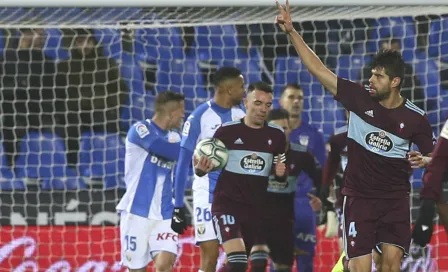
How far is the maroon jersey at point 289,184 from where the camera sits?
8.48 metres

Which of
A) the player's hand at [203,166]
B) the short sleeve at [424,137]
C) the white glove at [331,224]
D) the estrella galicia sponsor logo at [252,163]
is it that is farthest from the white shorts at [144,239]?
the short sleeve at [424,137]

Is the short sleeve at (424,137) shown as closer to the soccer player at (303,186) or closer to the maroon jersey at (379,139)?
the maroon jersey at (379,139)

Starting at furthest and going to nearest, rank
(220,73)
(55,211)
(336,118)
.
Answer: (336,118) < (55,211) < (220,73)

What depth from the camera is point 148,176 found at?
8.31 meters

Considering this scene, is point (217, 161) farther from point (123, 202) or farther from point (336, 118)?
point (336, 118)

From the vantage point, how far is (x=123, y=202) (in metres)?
8.34

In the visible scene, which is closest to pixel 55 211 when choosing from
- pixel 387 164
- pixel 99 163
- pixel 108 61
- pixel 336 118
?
pixel 99 163

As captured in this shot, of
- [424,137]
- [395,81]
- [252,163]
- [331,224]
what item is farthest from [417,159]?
[331,224]

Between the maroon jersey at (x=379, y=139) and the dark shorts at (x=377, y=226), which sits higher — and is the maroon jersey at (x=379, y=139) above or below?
above

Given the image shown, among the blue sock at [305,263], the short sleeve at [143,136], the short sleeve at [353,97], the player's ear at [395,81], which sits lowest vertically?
the blue sock at [305,263]

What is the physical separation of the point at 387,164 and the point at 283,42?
565cm

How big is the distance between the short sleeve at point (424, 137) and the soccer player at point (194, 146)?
186 centimetres

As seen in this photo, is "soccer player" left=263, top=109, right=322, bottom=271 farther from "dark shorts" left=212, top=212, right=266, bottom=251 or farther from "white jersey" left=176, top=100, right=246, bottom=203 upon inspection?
"dark shorts" left=212, top=212, right=266, bottom=251

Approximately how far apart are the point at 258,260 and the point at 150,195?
1022 millimetres
